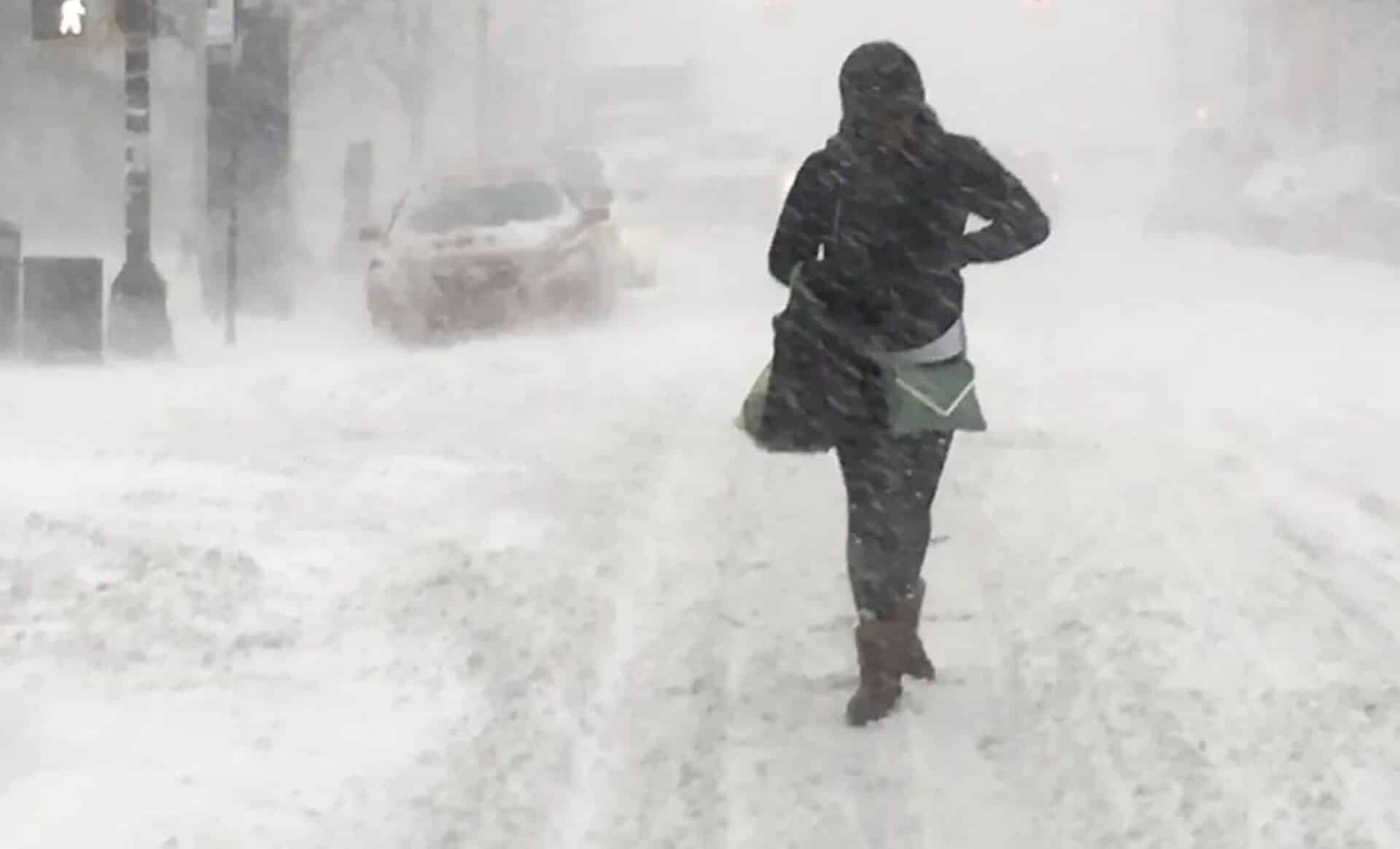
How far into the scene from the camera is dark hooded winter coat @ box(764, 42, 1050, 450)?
587 cm

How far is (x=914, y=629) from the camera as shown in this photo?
20.7 feet

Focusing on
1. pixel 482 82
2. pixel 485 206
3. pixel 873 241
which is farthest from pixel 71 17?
pixel 482 82

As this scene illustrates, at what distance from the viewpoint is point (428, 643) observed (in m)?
6.93

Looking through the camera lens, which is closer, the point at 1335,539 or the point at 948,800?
the point at 948,800

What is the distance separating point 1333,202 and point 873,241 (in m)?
24.8

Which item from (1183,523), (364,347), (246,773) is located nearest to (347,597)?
(246,773)

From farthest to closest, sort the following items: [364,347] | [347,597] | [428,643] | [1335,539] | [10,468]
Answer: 1. [364,347]
2. [10,468]
3. [1335,539]
4. [347,597]
5. [428,643]

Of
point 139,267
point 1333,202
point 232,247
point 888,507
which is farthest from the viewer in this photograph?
point 1333,202

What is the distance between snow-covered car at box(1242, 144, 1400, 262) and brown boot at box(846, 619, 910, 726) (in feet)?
71.3

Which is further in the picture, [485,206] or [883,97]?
[485,206]

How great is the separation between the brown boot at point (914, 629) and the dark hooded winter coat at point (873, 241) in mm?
525

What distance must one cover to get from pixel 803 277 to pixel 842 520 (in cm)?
343

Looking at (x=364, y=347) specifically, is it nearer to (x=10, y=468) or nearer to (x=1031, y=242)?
(x=10, y=468)

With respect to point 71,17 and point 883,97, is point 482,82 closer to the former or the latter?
point 71,17
